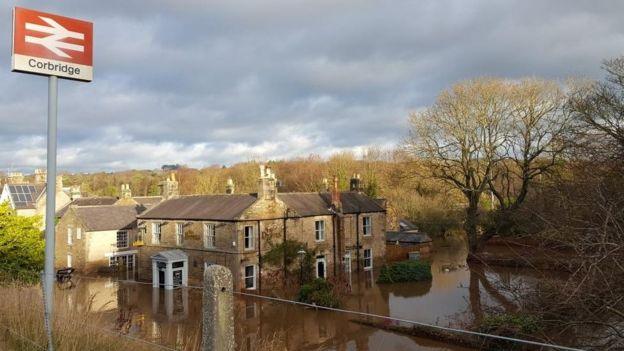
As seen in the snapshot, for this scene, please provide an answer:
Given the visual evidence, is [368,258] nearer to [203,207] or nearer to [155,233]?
[203,207]

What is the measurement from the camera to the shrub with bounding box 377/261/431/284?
2739cm

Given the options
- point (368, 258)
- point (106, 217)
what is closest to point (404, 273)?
point (368, 258)

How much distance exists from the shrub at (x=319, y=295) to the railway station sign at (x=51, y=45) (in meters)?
16.1

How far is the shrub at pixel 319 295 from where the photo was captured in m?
20.8

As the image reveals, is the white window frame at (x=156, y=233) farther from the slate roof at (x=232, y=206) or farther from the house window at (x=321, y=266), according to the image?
the house window at (x=321, y=266)

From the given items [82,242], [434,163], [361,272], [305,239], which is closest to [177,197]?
[82,242]

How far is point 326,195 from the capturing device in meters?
32.1

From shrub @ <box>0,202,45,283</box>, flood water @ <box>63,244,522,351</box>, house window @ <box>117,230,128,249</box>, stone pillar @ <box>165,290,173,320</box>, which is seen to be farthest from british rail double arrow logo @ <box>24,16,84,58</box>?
house window @ <box>117,230,128,249</box>

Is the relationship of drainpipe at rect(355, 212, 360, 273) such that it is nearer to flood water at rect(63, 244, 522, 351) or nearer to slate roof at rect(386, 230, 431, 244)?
flood water at rect(63, 244, 522, 351)

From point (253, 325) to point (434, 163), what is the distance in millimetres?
19717

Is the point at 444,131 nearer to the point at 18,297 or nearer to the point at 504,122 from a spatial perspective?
the point at 504,122

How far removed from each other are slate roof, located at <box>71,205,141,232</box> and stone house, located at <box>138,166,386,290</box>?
14.1 feet

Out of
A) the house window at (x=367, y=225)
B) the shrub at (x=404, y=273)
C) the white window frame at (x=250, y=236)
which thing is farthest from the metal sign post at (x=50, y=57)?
the house window at (x=367, y=225)

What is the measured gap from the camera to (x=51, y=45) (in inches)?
248
